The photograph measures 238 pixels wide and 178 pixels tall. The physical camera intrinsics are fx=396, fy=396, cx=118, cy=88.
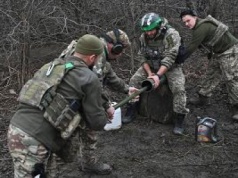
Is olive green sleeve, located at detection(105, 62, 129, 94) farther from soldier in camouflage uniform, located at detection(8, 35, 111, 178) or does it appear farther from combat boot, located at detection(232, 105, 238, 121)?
combat boot, located at detection(232, 105, 238, 121)

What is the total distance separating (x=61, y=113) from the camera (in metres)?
3.43

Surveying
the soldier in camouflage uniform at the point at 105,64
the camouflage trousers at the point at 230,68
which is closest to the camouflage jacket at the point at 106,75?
the soldier in camouflage uniform at the point at 105,64

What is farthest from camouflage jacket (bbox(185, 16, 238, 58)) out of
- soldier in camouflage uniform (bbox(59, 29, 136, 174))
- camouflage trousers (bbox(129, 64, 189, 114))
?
soldier in camouflage uniform (bbox(59, 29, 136, 174))

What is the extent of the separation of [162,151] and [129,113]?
41.4 inches

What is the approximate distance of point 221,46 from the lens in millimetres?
6078

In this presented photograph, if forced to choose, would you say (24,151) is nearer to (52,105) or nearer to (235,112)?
(52,105)

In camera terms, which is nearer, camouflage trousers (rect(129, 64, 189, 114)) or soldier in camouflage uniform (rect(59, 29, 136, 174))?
soldier in camouflage uniform (rect(59, 29, 136, 174))

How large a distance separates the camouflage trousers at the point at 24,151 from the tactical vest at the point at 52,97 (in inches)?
9.5

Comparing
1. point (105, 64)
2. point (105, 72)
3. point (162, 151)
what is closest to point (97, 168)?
point (162, 151)

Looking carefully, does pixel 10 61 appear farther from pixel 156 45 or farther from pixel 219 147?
pixel 219 147

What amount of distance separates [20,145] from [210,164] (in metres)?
2.60

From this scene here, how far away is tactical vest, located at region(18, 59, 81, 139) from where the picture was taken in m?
3.39

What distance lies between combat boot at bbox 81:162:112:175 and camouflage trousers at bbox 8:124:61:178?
1258 mm

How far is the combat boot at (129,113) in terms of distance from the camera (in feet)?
20.1
